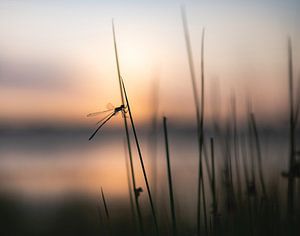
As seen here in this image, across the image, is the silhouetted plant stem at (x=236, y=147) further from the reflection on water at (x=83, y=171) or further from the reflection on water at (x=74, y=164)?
the reflection on water at (x=74, y=164)

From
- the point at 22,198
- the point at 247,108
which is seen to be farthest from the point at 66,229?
the point at 247,108

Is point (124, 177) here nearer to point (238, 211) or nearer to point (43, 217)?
point (43, 217)

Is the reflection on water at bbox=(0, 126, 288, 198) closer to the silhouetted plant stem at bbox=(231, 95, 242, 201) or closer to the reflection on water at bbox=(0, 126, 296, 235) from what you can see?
the reflection on water at bbox=(0, 126, 296, 235)

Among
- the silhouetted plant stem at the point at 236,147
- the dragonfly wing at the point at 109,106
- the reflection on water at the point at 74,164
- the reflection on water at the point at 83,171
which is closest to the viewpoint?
the silhouetted plant stem at the point at 236,147

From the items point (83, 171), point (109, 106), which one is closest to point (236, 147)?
point (109, 106)

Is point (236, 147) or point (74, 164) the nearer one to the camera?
point (236, 147)

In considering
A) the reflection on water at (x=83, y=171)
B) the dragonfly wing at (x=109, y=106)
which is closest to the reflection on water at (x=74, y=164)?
the reflection on water at (x=83, y=171)

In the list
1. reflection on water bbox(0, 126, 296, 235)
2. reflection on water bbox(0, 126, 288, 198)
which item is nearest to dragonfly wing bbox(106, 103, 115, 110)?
reflection on water bbox(0, 126, 296, 235)

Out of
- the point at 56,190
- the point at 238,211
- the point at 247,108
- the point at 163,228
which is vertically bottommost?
the point at 56,190

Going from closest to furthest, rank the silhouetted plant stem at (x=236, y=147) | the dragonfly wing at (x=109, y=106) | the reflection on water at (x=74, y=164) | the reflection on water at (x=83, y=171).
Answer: the silhouetted plant stem at (x=236, y=147)
the dragonfly wing at (x=109, y=106)
the reflection on water at (x=83, y=171)
the reflection on water at (x=74, y=164)

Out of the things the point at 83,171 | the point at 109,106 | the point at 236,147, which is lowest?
the point at 83,171

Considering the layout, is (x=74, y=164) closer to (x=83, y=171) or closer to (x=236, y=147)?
(x=83, y=171)
